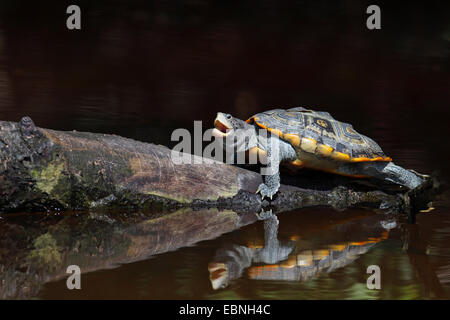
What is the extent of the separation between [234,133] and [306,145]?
1.53 ft

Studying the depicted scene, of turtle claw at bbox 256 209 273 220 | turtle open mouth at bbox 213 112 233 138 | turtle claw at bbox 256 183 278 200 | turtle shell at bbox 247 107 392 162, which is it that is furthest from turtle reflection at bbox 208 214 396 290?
turtle open mouth at bbox 213 112 233 138

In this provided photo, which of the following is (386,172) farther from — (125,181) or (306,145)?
(125,181)

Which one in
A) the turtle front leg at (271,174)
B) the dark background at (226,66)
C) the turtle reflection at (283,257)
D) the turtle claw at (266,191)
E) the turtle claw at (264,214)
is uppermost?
the dark background at (226,66)

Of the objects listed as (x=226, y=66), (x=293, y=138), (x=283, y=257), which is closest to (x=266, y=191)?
(x=293, y=138)

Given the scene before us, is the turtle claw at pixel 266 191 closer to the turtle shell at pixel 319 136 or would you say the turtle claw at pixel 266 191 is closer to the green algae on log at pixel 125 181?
the green algae on log at pixel 125 181

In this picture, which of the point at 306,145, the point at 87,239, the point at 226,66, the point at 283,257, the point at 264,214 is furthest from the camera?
the point at 226,66

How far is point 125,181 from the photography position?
10.9 ft

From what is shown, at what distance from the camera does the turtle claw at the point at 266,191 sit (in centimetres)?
354

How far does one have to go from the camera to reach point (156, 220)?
324 centimetres

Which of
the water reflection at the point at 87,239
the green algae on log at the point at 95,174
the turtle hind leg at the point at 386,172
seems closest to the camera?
the water reflection at the point at 87,239

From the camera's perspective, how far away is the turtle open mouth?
11.8 feet

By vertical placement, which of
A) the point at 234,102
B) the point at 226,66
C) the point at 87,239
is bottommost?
the point at 87,239

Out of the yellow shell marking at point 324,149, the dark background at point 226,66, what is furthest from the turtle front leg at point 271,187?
the dark background at point 226,66

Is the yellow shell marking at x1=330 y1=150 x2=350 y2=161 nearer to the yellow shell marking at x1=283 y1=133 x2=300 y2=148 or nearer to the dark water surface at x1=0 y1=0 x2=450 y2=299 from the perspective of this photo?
the yellow shell marking at x1=283 y1=133 x2=300 y2=148
